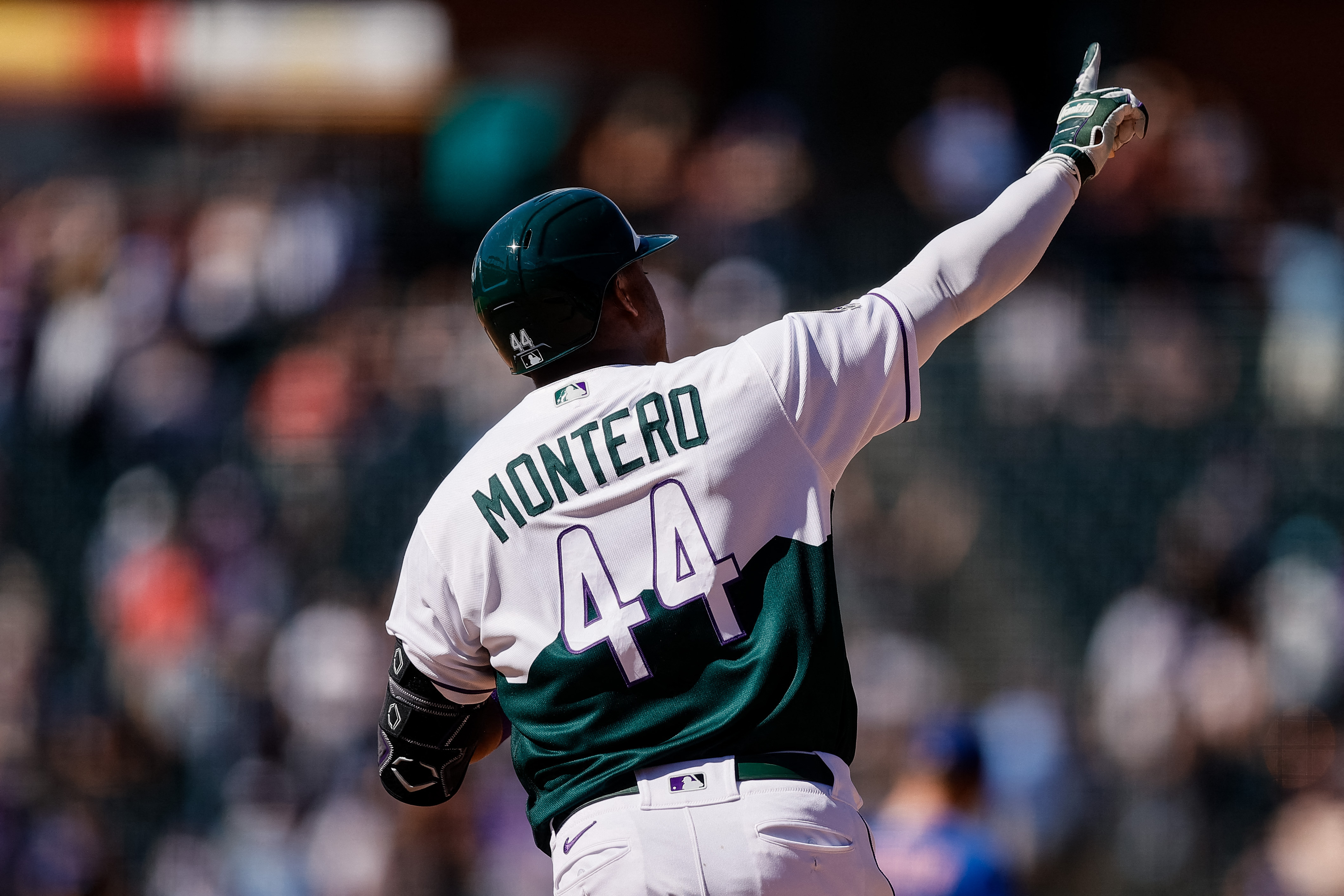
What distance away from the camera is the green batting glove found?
3.21 metres

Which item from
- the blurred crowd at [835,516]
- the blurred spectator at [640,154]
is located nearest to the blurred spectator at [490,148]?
the blurred spectator at [640,154]

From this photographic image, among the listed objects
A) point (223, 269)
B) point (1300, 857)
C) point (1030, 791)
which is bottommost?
point (1300, 857)

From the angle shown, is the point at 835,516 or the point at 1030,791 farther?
the point at 835,516

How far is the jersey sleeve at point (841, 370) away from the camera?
2.82 meters

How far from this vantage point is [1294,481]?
8.12 meters

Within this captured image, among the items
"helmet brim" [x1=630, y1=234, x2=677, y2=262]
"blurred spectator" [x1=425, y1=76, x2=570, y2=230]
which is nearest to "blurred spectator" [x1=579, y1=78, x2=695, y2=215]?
"blurred spectator" [x1=425, y1=76, x2=570, y2=230]

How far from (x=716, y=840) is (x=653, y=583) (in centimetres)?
47

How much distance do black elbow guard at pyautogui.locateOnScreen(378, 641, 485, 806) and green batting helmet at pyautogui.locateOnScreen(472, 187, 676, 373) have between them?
26.1 inches

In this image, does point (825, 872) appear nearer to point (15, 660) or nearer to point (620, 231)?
point (620, 231)

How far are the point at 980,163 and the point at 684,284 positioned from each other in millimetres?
2014

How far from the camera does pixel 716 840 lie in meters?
2.66

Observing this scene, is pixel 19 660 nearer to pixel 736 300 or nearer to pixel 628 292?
pixel 736 300

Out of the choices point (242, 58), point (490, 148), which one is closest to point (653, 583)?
point (490, 148)

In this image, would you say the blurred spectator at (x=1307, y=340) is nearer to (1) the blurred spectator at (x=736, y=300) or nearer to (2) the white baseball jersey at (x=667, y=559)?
(1) the blurred spectator at (x=736, y=300)
